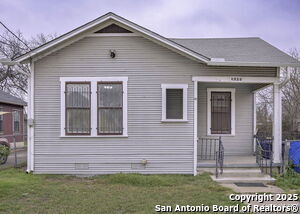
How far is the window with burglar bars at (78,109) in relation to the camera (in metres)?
8.84

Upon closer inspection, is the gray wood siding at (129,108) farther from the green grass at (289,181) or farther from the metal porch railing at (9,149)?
the green grass at (289,181)

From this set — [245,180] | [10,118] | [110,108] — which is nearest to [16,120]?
[10,118]

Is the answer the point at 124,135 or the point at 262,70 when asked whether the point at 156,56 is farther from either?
the point at 262,70

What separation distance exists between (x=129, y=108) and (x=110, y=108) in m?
0.55

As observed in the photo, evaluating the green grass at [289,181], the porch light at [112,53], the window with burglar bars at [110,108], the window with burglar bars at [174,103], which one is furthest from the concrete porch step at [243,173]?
the porch light at [112,53]

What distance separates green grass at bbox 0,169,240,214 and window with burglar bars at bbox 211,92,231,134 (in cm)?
247

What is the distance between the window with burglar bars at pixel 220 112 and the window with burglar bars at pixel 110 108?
3.43m

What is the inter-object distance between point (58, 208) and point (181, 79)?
491 cm

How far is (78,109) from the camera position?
29.0 feet

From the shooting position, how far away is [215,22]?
24016mm

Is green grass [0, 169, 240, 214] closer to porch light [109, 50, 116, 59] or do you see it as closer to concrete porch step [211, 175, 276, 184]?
concrete porch step [211, 175, 276, 184]

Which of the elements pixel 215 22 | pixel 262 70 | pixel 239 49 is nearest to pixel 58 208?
pixel 262 70

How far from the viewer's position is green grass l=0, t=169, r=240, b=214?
5.59 meters

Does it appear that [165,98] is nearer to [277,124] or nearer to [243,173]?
[243,173]
